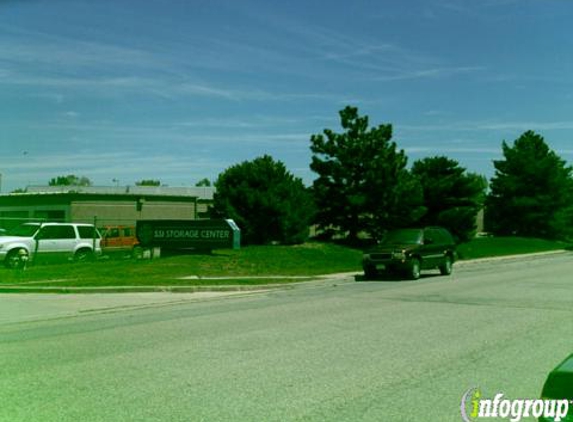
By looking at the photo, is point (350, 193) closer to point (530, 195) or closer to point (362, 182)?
point (362, 182)

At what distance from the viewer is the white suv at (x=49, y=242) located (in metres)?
25.6

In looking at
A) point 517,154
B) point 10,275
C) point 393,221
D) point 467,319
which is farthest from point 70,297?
point 517,154

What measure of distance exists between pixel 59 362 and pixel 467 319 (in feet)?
24.2

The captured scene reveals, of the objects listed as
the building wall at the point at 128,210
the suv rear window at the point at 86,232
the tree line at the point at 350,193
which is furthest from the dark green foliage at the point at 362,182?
the building wall at the point at 128,210

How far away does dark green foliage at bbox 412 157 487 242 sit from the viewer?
3856cm

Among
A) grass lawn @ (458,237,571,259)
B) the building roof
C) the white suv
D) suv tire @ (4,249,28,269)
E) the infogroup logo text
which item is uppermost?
the building roof

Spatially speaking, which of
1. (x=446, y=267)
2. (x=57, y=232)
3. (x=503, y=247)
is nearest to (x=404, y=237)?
(x=446, y=267)

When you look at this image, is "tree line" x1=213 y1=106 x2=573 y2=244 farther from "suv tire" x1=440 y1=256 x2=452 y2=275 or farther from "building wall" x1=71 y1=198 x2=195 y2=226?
"building wall" x1=71 y1=198 x2=195 y2=226

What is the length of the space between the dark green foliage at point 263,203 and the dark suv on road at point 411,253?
7.24 meters

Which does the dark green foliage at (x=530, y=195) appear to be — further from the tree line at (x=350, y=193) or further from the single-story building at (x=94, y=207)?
the single-story building at (x=94, y=207)

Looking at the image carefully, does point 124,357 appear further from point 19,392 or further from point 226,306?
point 226,306

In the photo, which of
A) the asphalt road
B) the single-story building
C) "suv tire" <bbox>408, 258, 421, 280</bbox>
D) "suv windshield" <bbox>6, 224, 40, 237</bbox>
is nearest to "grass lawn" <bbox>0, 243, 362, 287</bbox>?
"suv windshield" <bbox>6, 224, 40, 237</bbox>

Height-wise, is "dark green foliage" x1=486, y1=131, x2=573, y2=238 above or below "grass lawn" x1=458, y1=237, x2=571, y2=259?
above

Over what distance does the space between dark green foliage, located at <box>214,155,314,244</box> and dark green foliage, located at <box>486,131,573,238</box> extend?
107ft
